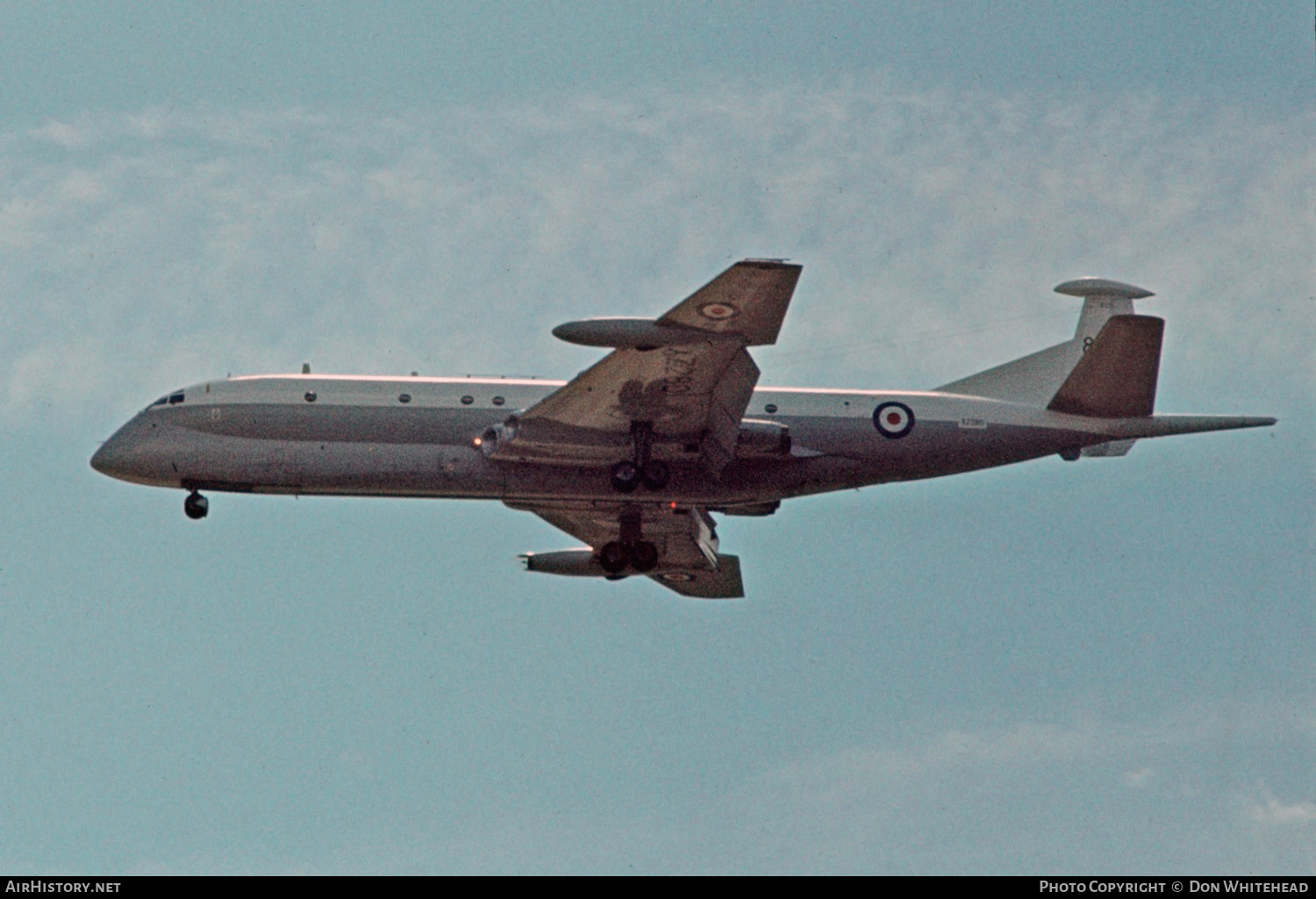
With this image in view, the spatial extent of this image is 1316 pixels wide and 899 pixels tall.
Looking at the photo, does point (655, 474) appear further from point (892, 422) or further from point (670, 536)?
point (670, 536)

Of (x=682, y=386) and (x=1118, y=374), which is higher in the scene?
(x=1118, y=374)

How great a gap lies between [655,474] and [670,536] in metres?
5.47

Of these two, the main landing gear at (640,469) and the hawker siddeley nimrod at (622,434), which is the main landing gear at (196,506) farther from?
the main landing gear at (640,469)

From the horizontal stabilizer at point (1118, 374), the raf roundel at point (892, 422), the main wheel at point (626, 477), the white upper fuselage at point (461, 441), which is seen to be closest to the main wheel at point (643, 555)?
the white upper fuselage at point (461, 441)

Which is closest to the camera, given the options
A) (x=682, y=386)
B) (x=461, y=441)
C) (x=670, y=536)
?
(x=682, y=386)

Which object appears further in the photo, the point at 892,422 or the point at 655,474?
the point at 892,422

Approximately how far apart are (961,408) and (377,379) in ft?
41.2

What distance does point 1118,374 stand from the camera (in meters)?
43.2

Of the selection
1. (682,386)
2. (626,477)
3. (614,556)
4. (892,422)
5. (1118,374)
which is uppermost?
(1118,374)

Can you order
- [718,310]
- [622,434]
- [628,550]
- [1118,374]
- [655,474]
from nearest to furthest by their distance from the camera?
[718,310] → [622,434] → [655,474] → [1118,374] → [628,550]

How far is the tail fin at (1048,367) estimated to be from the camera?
45.2m

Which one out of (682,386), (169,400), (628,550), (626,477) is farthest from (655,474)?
(169,400)

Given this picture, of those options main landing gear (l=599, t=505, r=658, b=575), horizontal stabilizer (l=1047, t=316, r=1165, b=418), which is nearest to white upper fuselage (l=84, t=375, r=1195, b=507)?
horizontal stabilizer (l=1047, t=316, r=1165, b=418)
